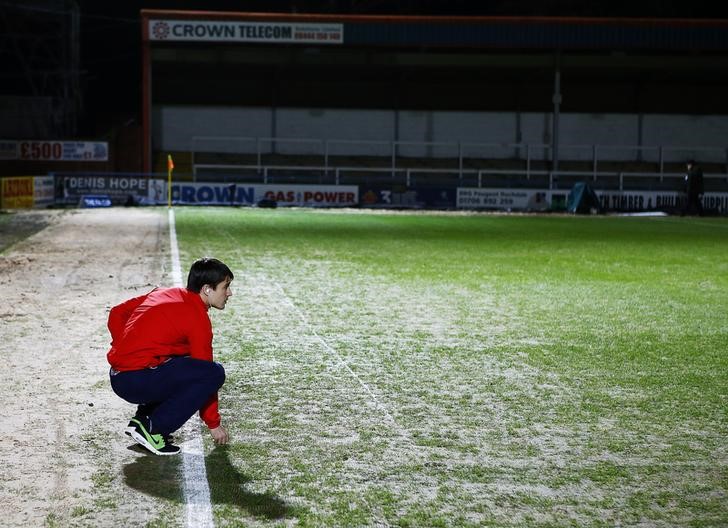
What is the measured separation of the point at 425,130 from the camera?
46656 mm

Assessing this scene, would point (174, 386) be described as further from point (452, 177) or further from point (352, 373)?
point (452, 177)

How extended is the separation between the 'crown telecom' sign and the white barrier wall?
4.87 m

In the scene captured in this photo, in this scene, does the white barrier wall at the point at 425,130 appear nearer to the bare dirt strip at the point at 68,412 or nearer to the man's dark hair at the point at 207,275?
the bare dirt strip at the point at 68,412

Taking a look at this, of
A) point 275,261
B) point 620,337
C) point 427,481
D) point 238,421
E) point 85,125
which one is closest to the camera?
point 427,481

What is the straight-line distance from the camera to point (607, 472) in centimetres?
529

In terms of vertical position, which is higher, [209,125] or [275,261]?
[209,125]

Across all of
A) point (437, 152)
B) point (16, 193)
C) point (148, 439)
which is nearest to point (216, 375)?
point (148, 439)

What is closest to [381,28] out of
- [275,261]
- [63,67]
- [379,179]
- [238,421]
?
[379,179]

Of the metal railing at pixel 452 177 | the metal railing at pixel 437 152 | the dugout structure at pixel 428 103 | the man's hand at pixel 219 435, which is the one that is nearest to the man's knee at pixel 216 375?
the man's hand at pixel 219 435

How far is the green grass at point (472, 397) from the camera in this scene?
15.9 feet

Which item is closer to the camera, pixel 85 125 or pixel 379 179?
pixel 379 179

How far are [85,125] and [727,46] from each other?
30668 mm

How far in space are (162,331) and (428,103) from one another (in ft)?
141

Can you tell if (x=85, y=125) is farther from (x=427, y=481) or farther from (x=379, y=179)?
(x=427, y=481)
